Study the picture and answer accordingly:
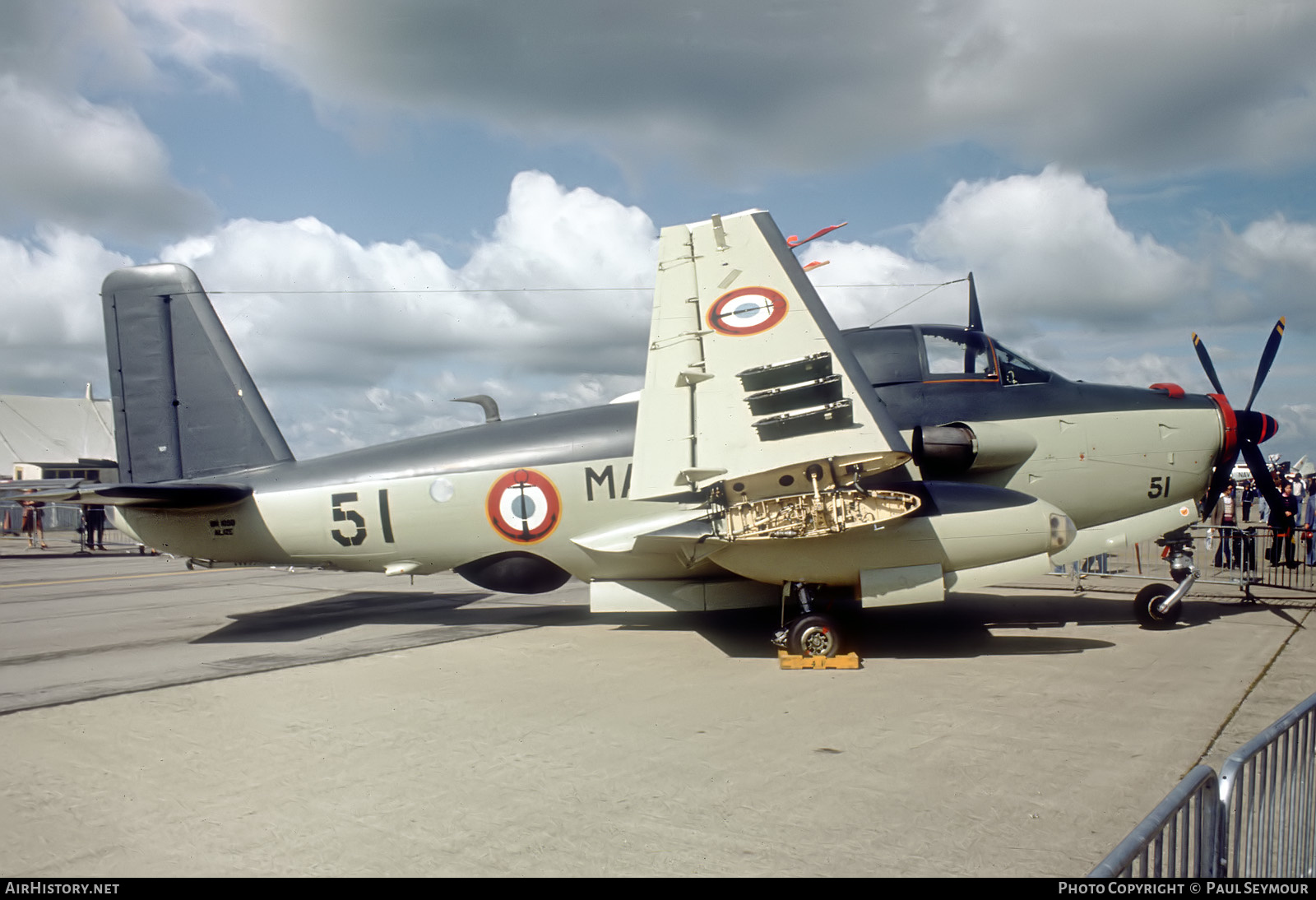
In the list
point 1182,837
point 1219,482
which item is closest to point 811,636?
point 1182,837

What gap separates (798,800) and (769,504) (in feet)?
12.9

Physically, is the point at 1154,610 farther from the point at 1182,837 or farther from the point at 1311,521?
the point at 1311,521

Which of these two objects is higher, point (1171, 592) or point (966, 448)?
point (966, 448)

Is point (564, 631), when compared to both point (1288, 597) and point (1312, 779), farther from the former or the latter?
point (1288, 597)

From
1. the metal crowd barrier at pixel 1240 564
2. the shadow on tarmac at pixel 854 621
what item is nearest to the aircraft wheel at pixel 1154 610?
the shadow on tarmac at pixel 854 621

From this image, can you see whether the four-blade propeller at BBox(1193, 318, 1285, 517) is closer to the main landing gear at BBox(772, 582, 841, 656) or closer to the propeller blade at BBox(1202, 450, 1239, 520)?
the propeller blade at BBox(1202, 450, 1239, 520)

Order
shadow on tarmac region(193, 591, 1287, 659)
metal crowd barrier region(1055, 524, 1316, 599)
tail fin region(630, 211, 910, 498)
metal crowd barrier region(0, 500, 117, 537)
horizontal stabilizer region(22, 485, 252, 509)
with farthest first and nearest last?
metal crowd barrier region(0, 500, 117, 537) < metal crowd barrier region(1055, 524, 1316, 599) < shadow on tarmac region(193, 591, 1287, 659) < horizontal stabilizer region(22, 485, 252, 509) < tail fin region(630, 211, 910, 498)

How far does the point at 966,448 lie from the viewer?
9391mm

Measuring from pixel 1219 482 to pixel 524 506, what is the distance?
29.9 ft

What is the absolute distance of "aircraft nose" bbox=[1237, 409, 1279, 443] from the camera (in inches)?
416

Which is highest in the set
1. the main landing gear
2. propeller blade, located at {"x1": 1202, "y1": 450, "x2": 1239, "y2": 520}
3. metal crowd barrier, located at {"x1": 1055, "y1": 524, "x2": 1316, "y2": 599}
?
propeller blade, located at {"x1": 1202, "y1": 450, "x2": 1239, "y2": 520}

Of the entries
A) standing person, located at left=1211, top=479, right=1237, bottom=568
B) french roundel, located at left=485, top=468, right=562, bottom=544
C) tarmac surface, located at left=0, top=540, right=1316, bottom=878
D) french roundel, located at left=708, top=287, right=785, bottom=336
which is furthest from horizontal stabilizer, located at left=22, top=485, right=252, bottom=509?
standing person, located at left=1211, top=479, right=1237, bottom=568

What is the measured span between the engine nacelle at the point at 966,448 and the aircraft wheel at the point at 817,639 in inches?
90.4

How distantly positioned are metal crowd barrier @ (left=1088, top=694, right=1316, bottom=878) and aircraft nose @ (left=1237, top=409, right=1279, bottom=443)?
28.4 ft
